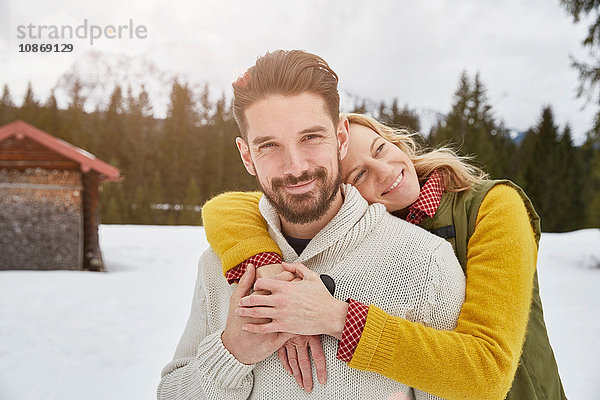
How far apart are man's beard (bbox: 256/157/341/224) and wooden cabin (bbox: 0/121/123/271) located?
8.30 metres

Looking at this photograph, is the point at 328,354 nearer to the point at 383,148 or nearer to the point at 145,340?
the point at 383,148

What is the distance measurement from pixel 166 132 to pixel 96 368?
26.4 metres

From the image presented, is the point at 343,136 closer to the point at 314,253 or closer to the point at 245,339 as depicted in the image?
the point at 314,253

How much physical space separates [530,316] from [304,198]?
2.66ft

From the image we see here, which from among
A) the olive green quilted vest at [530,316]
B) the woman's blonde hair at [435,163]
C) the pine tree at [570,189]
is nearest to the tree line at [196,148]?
the pine tree at [570,189]

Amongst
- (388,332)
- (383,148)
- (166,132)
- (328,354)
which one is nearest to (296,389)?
(328,354)

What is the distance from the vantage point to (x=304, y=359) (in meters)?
1.16

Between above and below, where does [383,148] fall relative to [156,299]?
above

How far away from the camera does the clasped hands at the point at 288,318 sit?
1.06 meters

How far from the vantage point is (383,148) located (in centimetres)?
161

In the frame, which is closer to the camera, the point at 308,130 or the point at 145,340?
the point at 308,130

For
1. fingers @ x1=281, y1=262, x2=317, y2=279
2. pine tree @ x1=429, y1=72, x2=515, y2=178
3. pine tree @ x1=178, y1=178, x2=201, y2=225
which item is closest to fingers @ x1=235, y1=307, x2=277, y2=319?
fingers @ x1=281, y1=262, x2=317, y2=279

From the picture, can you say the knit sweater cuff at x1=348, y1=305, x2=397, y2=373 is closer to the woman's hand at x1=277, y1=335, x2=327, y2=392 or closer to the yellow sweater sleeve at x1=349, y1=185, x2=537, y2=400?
the yellow sweater sleeve at x1=349, y1=185, x2=537, y2=400

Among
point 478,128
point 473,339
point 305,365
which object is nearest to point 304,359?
point 305,365
